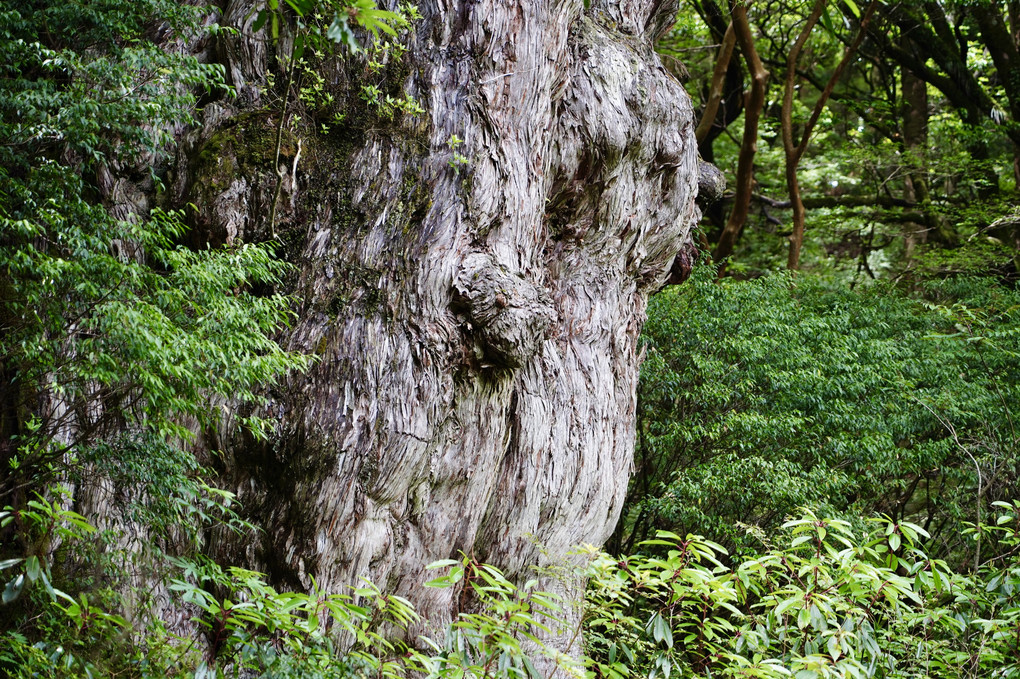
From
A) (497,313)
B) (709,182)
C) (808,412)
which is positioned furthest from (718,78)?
(497,313)

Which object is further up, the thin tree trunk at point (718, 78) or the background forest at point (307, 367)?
the thin tree trunk at point (718, 78)

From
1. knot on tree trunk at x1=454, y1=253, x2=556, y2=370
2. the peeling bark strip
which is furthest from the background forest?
knot on tree trunk at x1=454, y1=253, x2=556, y2=370

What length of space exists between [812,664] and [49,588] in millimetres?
2416

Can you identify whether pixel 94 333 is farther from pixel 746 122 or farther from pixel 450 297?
pixel 746 122

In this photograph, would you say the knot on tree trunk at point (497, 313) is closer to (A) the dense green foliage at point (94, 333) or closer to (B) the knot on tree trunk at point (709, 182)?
(A) the dense green foliage at point (94, 333)

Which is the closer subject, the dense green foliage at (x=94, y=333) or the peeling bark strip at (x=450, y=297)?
the dense green foliage at (x=94, y=333)

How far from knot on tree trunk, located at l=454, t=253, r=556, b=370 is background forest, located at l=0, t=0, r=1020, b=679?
2.61 ft

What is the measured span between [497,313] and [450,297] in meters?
0.28

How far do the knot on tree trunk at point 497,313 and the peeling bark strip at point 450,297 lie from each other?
0.01m

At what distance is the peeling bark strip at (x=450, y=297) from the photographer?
13.7ft

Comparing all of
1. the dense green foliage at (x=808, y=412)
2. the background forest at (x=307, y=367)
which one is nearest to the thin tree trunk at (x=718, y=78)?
the background forest at (x=307, y=367)

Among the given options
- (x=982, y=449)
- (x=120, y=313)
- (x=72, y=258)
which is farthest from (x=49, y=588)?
(x=982, y=449)

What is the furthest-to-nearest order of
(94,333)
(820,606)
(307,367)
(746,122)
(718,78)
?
1. (718,78)
2. (746,122)
3. (307,367)
4. (94,333)
5. (820,606)

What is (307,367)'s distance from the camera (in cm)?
412
